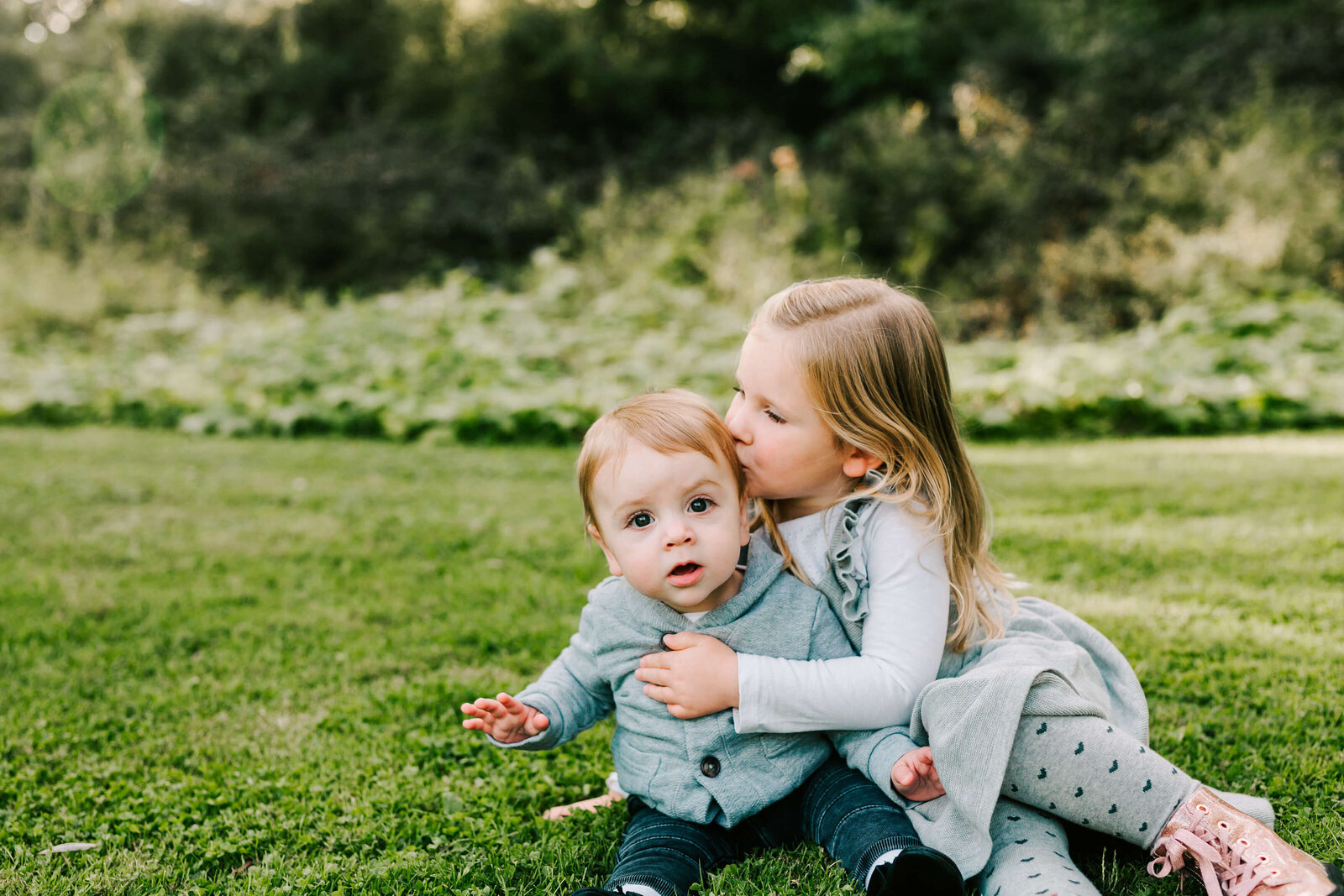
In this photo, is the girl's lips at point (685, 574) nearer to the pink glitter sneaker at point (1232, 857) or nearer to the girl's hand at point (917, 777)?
the girl's hand at point (917, 777)

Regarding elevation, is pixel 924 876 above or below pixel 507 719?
below

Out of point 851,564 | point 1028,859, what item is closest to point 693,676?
point 851,564

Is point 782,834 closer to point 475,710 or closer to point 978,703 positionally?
point 978,703

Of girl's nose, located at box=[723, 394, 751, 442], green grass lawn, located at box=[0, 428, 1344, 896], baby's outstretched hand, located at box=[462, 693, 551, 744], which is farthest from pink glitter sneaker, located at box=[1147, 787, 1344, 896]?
baby's outstretched hand, located at box=[462, 693, 551, 744]

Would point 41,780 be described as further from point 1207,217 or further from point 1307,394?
point 1207,217

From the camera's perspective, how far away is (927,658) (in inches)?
73.2

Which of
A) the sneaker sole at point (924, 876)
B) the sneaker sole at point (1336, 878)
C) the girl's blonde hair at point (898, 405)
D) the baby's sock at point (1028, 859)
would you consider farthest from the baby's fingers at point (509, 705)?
the sneaker sole at point (1336, 878)

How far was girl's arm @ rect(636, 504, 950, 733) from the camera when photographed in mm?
1792

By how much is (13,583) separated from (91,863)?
6.83ft

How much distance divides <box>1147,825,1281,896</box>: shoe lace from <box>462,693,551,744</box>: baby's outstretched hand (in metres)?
1.13

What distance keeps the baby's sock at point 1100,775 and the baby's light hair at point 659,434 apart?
699mm

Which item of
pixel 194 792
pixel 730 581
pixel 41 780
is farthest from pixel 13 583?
pixel 730 581

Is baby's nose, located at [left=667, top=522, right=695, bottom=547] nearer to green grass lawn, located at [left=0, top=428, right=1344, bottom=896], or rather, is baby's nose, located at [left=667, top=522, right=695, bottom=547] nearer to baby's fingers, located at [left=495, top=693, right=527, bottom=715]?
baby's fingers, located at [left=495, top=693, right=527, bottom=715]

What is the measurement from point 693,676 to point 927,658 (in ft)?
1.46
